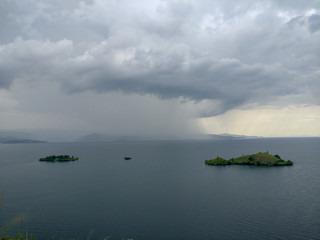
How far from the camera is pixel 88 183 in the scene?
9725cm

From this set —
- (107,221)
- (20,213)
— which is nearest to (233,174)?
(107,221)

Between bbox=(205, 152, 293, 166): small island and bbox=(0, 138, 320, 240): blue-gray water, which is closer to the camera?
bbox=(0, 138, 320, 240): blue-gray water

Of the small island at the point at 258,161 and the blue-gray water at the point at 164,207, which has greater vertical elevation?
the small island at the point at 258,161

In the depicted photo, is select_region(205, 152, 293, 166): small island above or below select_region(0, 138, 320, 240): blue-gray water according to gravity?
above

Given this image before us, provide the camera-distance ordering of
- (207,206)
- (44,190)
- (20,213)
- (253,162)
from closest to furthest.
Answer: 1. (20,213)
2. (207,206)
3. (44,190)
4. (253,162)

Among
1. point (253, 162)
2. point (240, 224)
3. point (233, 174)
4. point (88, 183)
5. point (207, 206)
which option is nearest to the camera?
point (240, 224)

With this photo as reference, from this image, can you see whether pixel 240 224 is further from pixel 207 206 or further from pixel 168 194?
pixel 168 194

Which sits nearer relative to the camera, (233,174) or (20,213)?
(20,213)

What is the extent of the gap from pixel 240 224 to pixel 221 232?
6.58 m

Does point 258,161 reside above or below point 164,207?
above

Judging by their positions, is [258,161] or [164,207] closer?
[164,207]

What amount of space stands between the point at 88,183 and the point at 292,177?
90393 mm

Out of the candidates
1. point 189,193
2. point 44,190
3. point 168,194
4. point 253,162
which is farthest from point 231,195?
point 253,162

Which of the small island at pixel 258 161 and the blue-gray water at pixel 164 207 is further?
the small island at pixel 258 161
